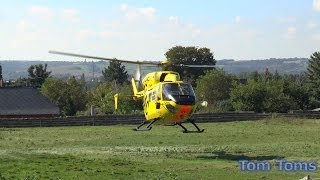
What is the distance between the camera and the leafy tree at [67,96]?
91438mm

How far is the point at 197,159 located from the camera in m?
27.7

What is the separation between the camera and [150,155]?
29.1m

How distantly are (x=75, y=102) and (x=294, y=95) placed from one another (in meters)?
37.1

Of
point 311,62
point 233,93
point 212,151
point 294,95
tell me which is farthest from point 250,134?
point 311,62

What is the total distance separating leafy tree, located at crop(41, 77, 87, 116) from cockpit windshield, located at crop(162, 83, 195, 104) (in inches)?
2419

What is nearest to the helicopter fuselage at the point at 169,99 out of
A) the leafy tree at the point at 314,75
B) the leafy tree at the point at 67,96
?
the leafy tree at the point at 67,96

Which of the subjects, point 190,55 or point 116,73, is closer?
point 190,55

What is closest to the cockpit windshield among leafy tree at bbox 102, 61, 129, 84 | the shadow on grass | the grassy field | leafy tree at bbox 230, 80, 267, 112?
the grassy field

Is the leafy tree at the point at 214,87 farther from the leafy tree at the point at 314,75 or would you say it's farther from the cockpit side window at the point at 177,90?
the cockpit side window at the point at 177,90

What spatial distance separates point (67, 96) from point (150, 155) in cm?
6480

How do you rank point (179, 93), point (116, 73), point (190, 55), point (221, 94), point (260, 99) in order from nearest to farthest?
point (179, 93) < point (260, 99) < point (221, 94) < point (190, 55) < point (116, 73)

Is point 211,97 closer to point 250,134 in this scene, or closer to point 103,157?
point 250,134

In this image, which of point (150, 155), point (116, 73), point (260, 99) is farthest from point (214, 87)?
point (150, 155)

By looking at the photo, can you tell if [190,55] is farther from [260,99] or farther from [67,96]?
[260,99]
